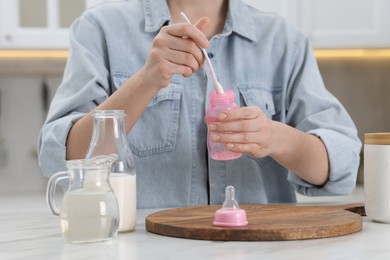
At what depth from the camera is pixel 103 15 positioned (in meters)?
1.59

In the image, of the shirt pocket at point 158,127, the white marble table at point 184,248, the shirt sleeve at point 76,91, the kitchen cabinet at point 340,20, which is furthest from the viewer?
the kitchen cabinet at point 340,20

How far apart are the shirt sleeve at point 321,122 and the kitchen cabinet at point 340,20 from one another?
3.64ft

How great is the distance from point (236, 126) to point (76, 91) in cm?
44

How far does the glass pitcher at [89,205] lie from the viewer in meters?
0.96

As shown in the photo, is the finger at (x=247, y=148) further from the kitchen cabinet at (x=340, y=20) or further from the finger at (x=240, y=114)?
the kitchen cabinet at (x=340, y=20)

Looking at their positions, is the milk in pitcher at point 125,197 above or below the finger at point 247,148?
below

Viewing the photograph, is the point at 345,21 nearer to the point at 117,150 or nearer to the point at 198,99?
the point at 198,99

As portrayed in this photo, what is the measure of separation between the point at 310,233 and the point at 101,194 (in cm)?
31

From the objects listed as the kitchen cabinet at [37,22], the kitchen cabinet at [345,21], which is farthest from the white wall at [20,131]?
the kitchen cabinet at [345,21]

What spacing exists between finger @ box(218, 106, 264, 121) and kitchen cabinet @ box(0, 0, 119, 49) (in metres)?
1.56

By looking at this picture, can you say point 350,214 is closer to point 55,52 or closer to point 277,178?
point 277,178

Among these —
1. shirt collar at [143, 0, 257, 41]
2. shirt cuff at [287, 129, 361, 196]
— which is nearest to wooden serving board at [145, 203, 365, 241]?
shirt cuff at [287, 129, 361, 196]

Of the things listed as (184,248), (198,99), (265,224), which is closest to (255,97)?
(198,99)

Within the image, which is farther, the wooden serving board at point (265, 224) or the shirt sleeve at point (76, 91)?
the shirt sleeve at point (76, 91)
